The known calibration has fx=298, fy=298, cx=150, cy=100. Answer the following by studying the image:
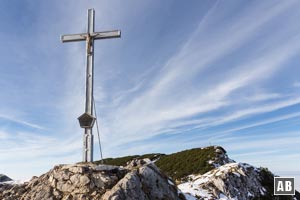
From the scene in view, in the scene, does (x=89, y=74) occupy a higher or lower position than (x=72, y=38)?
lower

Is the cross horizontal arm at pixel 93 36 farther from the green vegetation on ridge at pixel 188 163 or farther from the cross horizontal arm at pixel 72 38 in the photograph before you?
the green vegetation on ridge at pixel 188 163

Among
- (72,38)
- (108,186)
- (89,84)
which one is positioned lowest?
(108,186)

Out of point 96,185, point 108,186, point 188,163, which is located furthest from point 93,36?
point 188,163

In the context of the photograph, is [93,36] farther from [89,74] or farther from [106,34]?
[89,74]

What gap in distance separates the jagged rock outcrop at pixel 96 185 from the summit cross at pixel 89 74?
1.65m

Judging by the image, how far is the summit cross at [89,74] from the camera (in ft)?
Result: 65.0

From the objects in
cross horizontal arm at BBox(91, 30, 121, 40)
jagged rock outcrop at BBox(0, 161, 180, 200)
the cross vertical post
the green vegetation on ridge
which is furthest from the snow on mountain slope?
cross horizontal arm at BBox(91, 30, 121, 40)

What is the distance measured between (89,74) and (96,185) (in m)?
7.98

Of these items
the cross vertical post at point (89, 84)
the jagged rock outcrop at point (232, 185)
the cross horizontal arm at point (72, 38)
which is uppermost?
the cross horizontal arm at point (72, 38)

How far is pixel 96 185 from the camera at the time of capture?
16656mm

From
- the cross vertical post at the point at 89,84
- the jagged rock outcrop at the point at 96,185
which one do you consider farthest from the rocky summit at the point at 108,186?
the cross vertical post at the point at 89,84

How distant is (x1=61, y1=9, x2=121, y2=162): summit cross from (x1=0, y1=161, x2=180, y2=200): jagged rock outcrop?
1.65 metres

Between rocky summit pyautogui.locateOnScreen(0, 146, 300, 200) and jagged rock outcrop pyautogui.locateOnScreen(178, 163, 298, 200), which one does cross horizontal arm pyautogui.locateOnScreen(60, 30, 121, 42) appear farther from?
jagged rock outcrop pyautogui.locateOnScreen(178, 163, 298, 200)

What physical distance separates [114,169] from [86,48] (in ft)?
29.0
